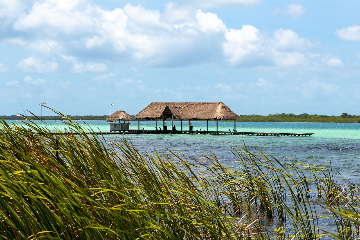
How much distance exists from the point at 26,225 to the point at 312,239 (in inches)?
115

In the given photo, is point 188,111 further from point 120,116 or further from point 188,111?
point 120,116

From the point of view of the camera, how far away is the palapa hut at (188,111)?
131ft

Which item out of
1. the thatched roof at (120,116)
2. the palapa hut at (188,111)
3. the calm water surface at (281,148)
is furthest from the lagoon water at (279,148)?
the thatched roof at (120,116)

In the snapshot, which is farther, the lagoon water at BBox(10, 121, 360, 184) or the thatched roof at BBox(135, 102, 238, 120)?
the thatched roof at BBox(135, 102, 238, 120)

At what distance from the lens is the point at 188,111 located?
4159cm

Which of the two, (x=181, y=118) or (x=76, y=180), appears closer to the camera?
(x=76, y=180)

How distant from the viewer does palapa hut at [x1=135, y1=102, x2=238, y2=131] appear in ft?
131

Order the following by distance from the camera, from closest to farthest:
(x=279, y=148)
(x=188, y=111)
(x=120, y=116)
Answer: (x=279, y=148) < (x=188, y=111) < (x=120, y=116)

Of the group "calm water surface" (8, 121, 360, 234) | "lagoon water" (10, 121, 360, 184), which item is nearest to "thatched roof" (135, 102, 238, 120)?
"calm water surface" (8, 121, 360, 234)

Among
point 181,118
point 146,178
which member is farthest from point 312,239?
point 181,118

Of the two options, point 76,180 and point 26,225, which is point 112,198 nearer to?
point 76,180

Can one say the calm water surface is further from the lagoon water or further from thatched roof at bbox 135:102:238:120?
thatched roof at bbox 135:102:238:120

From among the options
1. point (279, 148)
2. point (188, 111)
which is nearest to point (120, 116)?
point (188, 111)

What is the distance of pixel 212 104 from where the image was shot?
41.6 meters
